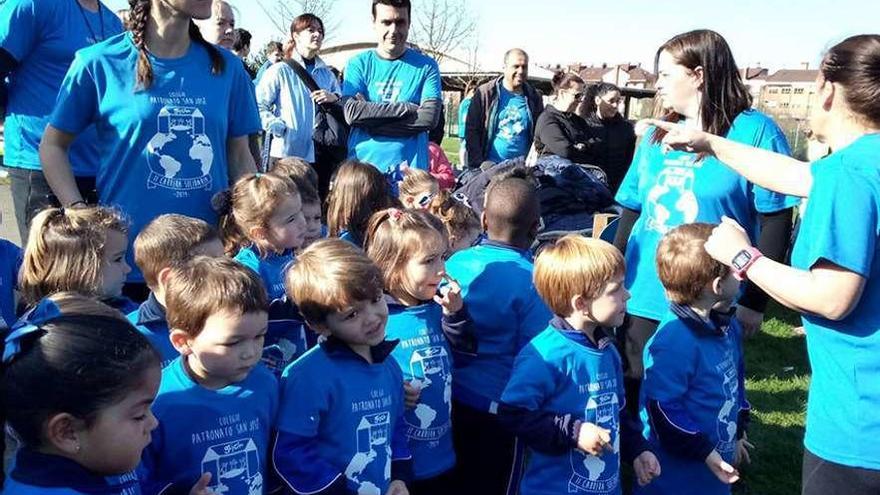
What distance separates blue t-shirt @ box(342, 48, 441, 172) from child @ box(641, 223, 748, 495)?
2492 millimetres

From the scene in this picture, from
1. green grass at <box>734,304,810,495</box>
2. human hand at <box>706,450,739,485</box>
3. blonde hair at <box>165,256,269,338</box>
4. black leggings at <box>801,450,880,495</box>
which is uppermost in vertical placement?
blonde hair at <box>165,256,269,338</box>

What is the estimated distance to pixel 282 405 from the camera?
226cm

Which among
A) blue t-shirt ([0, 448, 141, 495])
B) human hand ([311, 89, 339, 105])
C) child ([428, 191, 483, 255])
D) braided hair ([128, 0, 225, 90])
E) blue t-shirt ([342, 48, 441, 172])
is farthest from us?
human hand ([311, 89, 339, 105])

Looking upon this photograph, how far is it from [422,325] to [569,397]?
1.93 feet

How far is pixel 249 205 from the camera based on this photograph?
9.71 feet

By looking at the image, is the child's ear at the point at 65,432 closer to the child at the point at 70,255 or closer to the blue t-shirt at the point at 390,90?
the child at the point at 70,255

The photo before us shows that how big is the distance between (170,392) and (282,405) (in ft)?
1.07

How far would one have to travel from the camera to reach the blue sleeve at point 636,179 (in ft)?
11.3

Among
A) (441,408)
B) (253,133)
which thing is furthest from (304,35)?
(441,408)

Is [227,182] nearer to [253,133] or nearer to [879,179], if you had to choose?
[253,133]

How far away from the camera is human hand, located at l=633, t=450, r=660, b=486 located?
105 inches

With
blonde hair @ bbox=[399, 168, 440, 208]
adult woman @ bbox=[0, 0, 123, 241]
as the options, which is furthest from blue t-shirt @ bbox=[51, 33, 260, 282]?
blonde hair @ bbox=[399, 168, 440, 208]

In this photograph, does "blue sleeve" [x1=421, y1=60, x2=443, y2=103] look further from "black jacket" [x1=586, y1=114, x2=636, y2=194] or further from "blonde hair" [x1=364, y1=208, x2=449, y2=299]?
"blonde hair" [x1=364, y1=208, x2=449, y2=299]

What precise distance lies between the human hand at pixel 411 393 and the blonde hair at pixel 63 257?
1.06 meters
